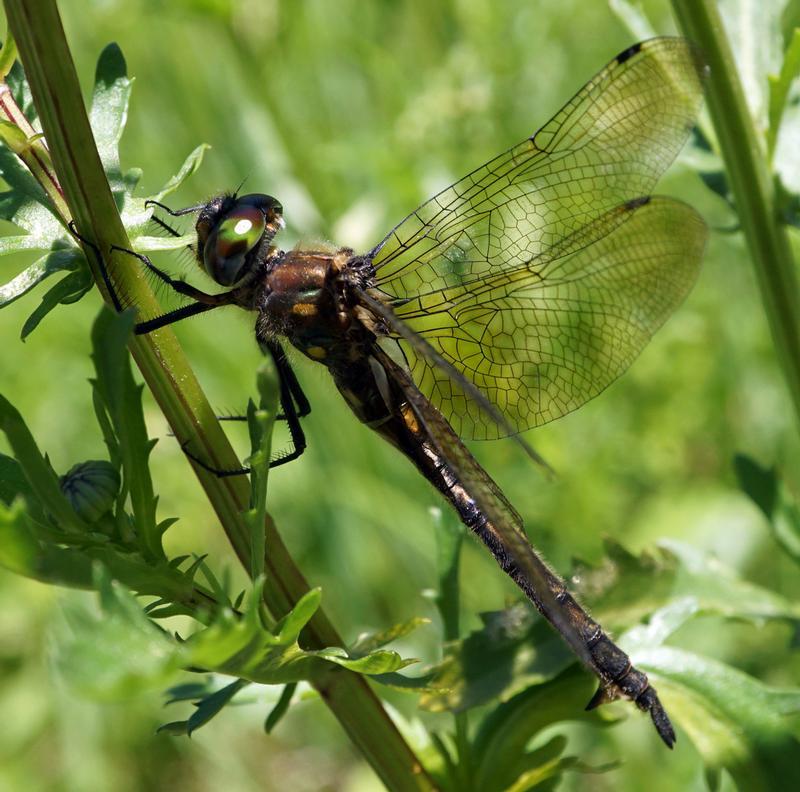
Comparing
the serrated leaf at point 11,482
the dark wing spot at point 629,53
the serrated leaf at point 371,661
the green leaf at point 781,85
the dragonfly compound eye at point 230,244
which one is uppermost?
the dragonfly compound eye at point 230,244

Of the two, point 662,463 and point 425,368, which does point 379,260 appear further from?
point 662,463

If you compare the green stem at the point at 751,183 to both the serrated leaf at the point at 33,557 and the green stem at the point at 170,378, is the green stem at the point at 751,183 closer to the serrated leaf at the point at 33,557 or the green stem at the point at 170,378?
the green stem at the point at 170,378

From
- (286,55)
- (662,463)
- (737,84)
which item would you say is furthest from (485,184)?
(286,55)

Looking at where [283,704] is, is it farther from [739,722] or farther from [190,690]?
[739,722]


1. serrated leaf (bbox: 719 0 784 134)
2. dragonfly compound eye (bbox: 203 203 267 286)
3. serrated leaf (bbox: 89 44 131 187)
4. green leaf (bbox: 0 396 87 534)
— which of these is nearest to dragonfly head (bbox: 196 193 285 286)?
dragonfly compound eye (bbox: 203 203 267 286)

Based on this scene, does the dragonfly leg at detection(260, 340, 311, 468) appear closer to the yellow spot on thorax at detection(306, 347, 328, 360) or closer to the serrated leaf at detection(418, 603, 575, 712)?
the yellow spot on thorax at detection(306, 347, 328, 360)

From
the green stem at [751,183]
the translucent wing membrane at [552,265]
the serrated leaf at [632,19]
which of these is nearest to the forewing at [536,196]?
the translucent wing membrane at [552,265]

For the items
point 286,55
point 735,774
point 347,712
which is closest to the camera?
point 347,712
